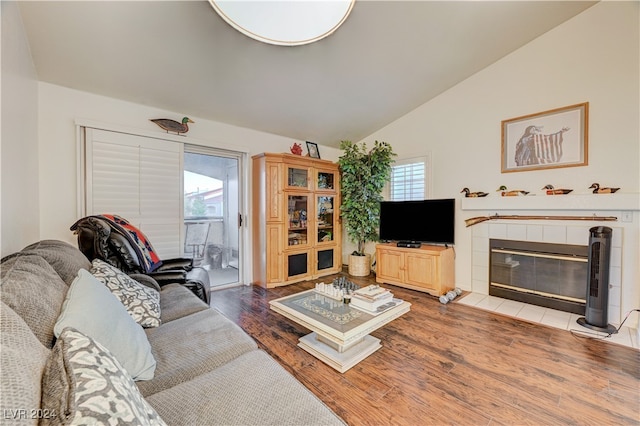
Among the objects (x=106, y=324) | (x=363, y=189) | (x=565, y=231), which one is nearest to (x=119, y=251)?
(x=106, y=324)

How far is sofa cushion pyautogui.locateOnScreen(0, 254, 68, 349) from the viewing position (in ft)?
2.76

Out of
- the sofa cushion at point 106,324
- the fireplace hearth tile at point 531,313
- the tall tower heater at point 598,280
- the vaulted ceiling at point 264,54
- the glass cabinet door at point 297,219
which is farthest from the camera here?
the glass cabinet door at point 297,219

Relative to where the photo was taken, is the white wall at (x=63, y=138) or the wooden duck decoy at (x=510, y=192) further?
the wooden duck decoy at (x=510, y=192)

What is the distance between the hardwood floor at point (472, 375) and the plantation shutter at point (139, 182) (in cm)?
151

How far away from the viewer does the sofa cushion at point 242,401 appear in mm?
878

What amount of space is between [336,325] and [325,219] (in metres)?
2.67

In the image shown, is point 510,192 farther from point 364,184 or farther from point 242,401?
point 242,401

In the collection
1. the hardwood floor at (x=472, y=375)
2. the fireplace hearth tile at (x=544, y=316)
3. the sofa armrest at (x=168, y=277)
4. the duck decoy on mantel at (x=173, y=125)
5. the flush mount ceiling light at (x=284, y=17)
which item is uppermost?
the flush mount ceiling light at (x=284, y=17)

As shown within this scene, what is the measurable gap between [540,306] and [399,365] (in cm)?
222

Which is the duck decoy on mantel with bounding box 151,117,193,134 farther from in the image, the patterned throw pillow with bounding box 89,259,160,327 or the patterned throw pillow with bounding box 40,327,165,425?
the patterned throw pillow with bounding box 40,327,165,425

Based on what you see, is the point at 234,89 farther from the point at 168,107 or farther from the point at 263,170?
the point at 263,170

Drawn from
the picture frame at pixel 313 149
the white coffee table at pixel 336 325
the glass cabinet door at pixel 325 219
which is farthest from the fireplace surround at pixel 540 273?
the picture frame at pixel 313 149

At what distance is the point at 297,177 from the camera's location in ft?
12.9

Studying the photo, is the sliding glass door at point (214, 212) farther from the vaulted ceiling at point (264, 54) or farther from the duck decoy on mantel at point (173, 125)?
the vaulted ceiling at point (264, 54)
